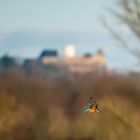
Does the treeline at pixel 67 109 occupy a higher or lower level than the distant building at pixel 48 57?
lower

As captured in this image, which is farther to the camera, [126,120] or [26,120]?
[26,120]

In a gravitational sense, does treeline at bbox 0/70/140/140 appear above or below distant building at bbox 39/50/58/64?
below

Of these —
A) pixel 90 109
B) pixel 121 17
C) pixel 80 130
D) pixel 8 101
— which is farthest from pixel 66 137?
pixel 90 109

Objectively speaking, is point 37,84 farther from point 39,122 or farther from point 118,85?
point 118,85

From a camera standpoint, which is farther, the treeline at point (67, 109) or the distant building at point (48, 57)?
the distant building at point (48, 57)

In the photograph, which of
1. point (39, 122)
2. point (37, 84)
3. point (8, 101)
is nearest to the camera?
point (8, 101)

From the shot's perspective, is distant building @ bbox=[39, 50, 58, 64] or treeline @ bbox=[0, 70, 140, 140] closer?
treeline @ bbox=[0, 70, 140, 140]

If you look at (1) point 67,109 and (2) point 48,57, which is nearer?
(1) point 67,109

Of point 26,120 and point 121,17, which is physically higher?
point 121,17
